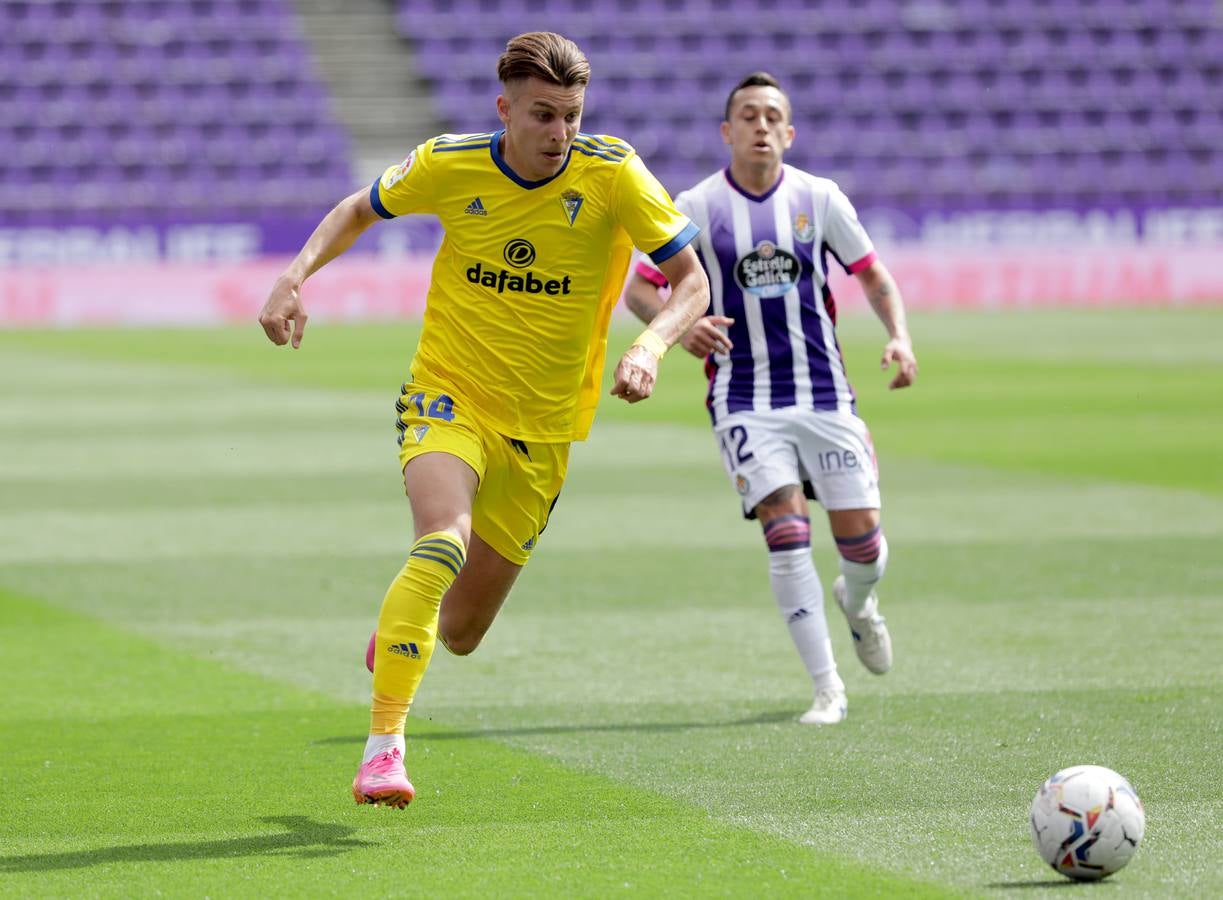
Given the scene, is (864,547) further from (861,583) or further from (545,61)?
(545,61)

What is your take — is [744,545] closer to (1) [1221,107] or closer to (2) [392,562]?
(2) [392,562]

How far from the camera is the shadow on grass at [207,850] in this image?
16.0 ft

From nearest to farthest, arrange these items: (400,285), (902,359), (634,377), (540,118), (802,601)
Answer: (634,377), (540,118), (802,601), (902,359), (400,285)

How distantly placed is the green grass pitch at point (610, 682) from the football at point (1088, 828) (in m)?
0.07

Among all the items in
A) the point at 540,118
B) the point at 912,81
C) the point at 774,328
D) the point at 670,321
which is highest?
the point at 912,81

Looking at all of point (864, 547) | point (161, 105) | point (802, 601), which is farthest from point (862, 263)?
point (161, 105)

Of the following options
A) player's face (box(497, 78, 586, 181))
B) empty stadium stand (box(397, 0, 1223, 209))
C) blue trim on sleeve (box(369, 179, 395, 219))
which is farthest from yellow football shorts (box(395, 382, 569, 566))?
empty stadium stand (box(397, 0, 1223, 209))

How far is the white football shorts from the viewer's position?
23.5ft

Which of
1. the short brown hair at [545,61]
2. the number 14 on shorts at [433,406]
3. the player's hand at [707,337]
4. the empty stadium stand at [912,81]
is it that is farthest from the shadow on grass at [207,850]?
the empty stadium stand at [912,81]

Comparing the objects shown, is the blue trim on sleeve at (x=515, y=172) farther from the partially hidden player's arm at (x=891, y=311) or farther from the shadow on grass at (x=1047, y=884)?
the shadow on grass at (x=1047, y=884)

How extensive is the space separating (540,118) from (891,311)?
2227mm

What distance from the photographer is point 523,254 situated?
5832 millimetres

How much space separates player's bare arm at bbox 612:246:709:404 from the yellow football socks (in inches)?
26.9

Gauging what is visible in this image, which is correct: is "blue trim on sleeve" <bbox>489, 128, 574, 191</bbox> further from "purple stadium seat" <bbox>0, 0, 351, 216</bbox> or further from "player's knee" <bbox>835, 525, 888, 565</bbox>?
"purple stadium seat" <bbox>0, 0, 351, 216</bbox>
